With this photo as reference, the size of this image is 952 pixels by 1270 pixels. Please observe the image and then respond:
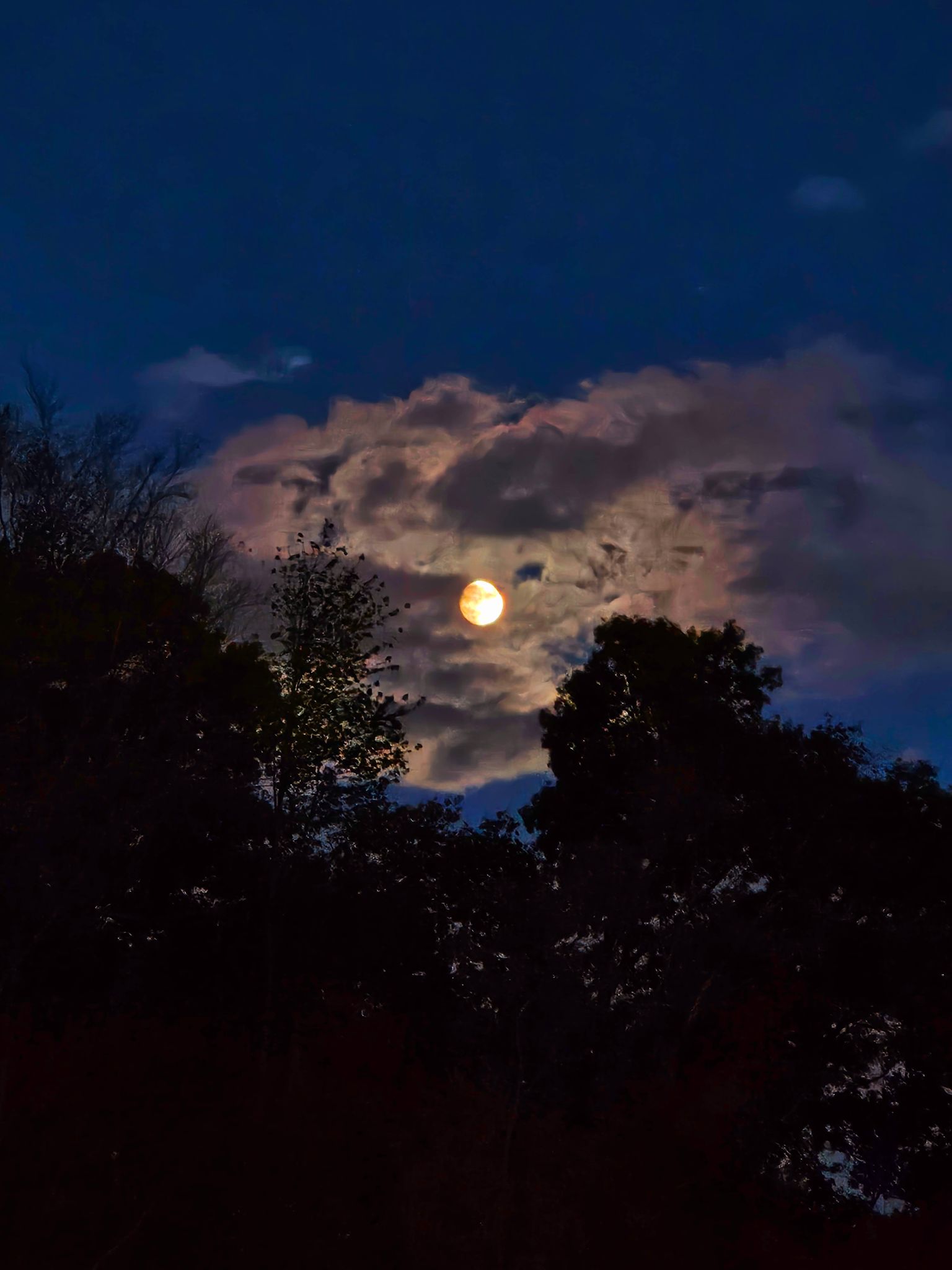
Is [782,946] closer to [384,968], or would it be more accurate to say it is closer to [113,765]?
[384,968]

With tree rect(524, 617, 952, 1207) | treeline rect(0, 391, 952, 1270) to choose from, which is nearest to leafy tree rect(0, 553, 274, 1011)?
treeline rect(0, 391, 952, 1270)

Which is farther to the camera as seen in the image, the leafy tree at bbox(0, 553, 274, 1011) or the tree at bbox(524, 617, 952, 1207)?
the tree at bbox(524, 617, 952, 1207)

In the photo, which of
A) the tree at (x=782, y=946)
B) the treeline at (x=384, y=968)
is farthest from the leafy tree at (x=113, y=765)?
the tree at (x=782, y=946)

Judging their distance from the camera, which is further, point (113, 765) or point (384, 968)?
point (384, 968)

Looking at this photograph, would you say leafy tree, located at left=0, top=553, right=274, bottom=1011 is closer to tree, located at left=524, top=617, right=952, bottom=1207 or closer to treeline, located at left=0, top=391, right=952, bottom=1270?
treeline, located at left=0, top=391, right=952, bottom=1270

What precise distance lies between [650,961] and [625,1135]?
5.28 m

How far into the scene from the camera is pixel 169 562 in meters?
39.3

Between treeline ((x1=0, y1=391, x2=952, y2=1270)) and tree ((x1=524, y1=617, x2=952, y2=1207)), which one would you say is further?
tree ((x1=524, y1=617, x2=952, y2=1207))

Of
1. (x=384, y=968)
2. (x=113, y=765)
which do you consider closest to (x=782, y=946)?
(x=384, y=968)

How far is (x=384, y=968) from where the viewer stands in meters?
38.3

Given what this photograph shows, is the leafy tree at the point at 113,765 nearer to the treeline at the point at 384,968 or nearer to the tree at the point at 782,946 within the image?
the treeline at the point at 384,968

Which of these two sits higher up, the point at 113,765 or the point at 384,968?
the point at 113,765

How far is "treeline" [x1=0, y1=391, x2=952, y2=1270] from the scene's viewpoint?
29.3 meters

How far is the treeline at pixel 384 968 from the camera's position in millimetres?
29281
